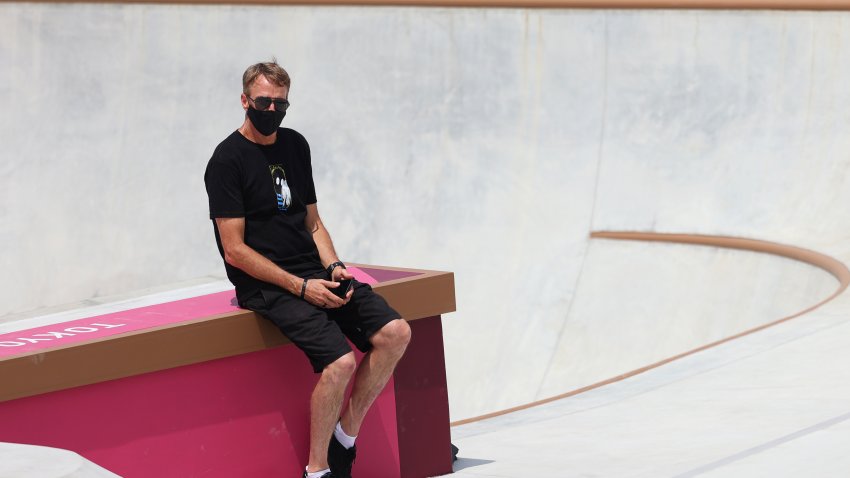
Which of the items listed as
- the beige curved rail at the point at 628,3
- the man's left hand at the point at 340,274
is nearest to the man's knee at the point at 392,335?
the man's left hand at the point at 340,274

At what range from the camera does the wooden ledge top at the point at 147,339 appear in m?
3.55

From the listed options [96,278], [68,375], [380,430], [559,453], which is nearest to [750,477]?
[559,453]

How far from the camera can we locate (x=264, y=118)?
400 centimetres

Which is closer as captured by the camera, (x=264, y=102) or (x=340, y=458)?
(x=264, y=102)

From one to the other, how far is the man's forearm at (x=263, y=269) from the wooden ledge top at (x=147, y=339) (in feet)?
0.53

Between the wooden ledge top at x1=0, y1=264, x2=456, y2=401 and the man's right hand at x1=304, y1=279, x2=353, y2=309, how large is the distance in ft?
0.72

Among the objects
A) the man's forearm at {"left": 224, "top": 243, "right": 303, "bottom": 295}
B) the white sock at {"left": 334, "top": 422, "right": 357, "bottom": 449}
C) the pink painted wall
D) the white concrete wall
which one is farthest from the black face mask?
the white concrete wall

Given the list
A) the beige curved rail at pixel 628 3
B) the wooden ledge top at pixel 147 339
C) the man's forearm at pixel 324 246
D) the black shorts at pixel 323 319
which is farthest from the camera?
the beige curved rail at pixel 628 3

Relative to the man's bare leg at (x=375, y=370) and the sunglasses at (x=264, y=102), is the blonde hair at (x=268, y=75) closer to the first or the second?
the sunglasses at (x=264, y=102)

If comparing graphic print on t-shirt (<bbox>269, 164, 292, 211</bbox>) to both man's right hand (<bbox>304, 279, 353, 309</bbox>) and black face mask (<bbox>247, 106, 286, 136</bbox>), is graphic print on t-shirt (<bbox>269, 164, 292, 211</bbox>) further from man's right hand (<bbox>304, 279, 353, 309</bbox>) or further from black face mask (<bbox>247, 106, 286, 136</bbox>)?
man's right hand (<bbox>304, 279, 353, 309</bbox>)

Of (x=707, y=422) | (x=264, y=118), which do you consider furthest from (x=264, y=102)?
(x=707, y=422)

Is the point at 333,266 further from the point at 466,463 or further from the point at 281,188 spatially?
the point at 466,463

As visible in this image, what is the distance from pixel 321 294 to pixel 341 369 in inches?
10.1

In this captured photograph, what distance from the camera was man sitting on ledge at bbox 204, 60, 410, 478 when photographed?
394 cm
